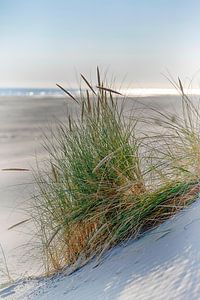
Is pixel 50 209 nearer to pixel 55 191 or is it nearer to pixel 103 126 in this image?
pixel 55 191

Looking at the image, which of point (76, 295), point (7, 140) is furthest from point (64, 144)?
point (7, 140)

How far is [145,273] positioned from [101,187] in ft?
2.02

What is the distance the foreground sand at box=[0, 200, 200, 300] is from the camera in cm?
146

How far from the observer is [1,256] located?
3066 mm

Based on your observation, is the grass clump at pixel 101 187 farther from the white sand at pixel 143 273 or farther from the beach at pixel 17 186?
the beach at pixel 17 186

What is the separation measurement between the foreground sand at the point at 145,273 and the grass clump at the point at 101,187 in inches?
4.5

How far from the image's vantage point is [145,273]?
5.31 feet

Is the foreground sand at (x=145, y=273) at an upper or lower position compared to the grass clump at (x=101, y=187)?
lower

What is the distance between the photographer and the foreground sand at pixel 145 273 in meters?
1.46

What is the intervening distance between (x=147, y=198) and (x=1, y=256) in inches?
55.3

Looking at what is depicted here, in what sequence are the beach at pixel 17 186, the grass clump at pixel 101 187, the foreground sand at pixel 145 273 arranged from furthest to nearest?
the beach at pixel 17 186 → the grass clump at pixel 101 187 → the foreground sand at pixel 145 273

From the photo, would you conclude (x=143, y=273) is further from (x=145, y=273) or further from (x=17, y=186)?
(x=17, y=186)

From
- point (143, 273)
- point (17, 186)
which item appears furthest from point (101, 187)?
point (17, 186)

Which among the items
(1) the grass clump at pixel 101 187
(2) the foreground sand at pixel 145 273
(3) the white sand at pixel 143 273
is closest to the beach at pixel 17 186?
(3) the white sand at pixel 143 273
